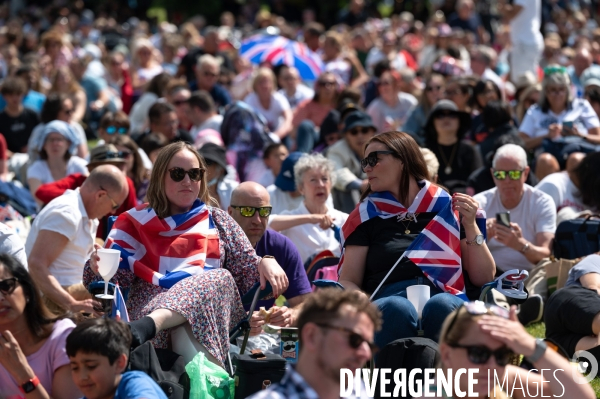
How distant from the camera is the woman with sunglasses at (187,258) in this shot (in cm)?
521

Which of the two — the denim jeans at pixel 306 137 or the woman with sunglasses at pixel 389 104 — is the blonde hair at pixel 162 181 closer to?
the denim jeans at pixel 306 137

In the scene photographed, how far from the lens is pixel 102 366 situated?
407 cm

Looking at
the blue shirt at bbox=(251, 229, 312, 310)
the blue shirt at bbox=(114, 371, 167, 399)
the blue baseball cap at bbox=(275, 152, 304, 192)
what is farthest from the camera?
the blue baseball cap at bbox=(275, 152, 304, 192)

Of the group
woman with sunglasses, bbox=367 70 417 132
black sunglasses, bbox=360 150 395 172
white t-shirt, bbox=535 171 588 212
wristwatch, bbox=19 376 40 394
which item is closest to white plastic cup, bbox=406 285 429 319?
black sunglasses, bbox=360 150 395 172

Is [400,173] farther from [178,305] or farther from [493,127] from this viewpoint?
[493,127]

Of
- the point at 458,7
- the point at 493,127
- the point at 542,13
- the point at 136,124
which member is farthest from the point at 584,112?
the point at 542,13

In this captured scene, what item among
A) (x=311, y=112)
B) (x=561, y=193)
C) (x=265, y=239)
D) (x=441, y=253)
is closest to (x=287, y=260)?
(x=265, y=239)

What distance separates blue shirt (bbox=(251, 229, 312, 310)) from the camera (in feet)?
20.4

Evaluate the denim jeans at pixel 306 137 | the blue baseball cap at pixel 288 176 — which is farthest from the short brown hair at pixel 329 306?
the denim jeans at pixel 306 137

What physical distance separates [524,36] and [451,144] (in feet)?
16.1

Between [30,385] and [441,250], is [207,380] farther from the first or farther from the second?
[441,250]

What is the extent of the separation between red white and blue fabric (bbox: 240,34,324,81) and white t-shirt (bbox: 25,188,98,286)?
8.33 metres

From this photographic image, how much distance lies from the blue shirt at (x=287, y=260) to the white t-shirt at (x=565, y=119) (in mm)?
4709

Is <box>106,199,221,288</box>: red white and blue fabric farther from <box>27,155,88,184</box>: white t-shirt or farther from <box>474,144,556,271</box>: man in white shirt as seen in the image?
<box>27,155,88,184</box>: white t-shirt
